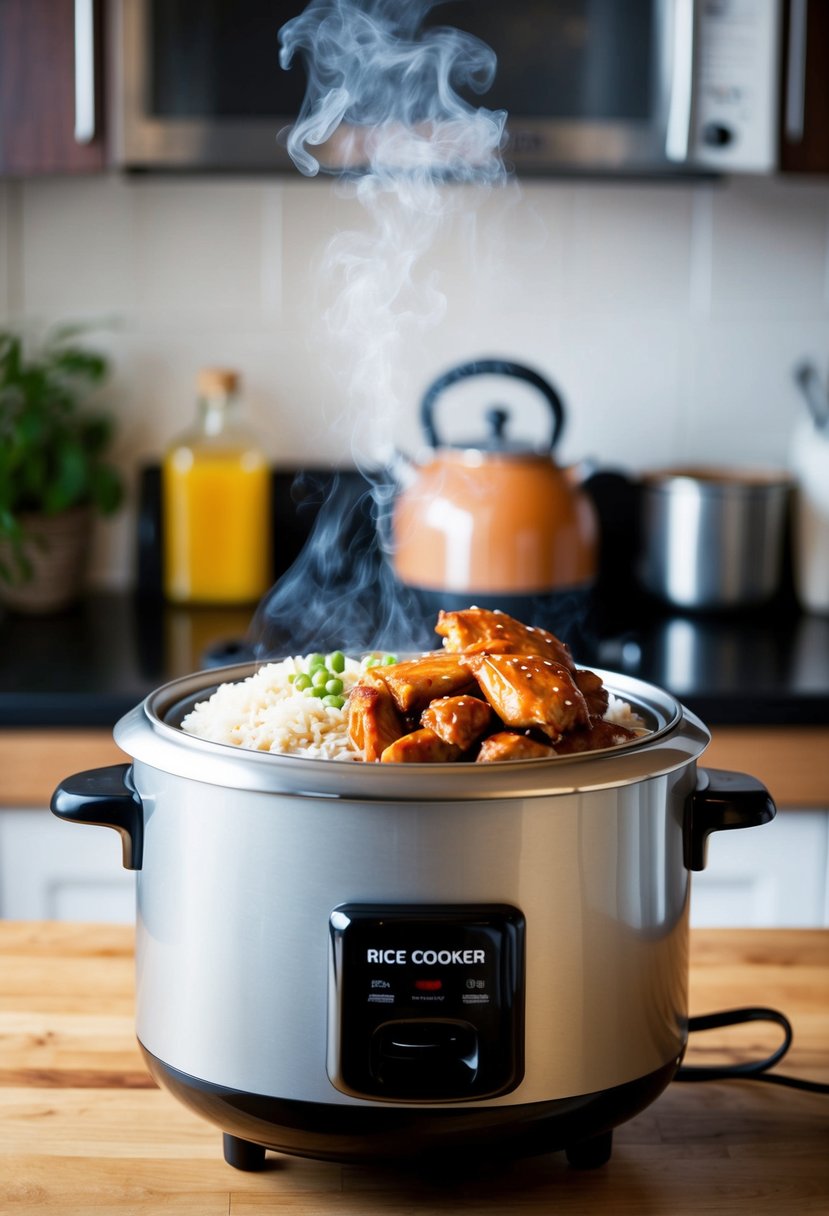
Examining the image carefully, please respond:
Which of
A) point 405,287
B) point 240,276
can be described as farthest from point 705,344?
point 240,276

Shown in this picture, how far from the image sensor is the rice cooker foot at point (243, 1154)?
0.77 metres

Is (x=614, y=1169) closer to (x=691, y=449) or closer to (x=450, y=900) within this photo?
(x=450, y=900)

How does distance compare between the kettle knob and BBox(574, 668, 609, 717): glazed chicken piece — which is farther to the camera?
the kettle knob

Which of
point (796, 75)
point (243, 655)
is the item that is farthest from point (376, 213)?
point (243, 655)

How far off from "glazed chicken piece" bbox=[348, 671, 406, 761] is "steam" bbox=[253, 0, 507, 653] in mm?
991

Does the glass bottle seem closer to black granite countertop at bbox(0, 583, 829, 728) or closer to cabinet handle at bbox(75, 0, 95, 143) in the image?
black granite countertop at bbox(0, 583, 829, 728)

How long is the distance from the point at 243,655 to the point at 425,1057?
111 cm

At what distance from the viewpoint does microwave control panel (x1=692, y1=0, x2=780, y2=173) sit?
1958mm

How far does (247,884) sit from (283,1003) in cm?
6

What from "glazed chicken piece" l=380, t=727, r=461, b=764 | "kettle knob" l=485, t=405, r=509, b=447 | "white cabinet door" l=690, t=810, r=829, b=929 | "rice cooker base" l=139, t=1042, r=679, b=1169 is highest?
"kettle knob" l=485, t=405, r=509, b=447

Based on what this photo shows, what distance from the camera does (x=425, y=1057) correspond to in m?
0.69

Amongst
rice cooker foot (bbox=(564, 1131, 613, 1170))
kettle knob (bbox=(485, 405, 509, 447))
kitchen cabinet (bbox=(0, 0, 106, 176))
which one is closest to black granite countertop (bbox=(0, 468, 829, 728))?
kettle knob (bbox=(485, 405, 509, 447))

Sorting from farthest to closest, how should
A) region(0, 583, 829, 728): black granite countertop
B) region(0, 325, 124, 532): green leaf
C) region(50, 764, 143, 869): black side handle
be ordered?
region(0, 325, 124, 532): green leaf → region(0, 583, 829, 728): black granite countertop → region(50, 764, 143, 869): black side handle

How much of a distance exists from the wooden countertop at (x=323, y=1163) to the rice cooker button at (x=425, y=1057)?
0.09m
